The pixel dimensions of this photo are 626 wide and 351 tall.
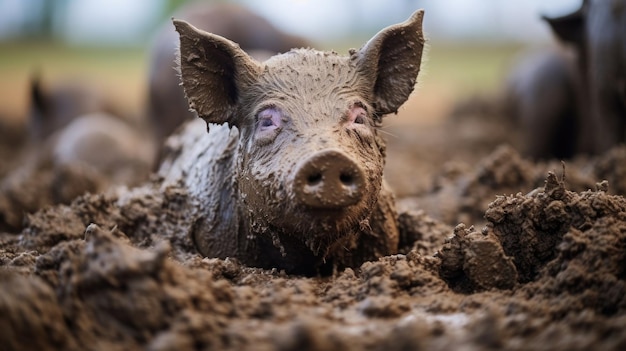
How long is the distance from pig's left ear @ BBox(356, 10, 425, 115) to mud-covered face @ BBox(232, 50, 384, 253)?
10 centimetres

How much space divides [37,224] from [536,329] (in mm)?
2763

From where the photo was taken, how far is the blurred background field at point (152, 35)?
13070mm

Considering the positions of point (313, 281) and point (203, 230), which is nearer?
point (313, 281)

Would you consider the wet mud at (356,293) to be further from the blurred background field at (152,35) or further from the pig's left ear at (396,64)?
the blurred background field at (152,35)

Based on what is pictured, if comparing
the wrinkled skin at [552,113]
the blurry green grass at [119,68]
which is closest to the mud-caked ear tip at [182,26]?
the wrinkled skin at [552,113]

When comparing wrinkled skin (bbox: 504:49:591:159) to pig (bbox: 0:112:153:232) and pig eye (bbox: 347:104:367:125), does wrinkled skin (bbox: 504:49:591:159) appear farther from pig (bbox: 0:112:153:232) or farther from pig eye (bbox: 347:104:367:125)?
pig eye (bbox: 347:104:367:125)

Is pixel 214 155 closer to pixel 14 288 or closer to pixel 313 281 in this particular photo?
pixel 313 281

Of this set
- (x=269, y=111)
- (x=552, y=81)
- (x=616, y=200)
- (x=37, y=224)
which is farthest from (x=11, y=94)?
(x=616, y=200)

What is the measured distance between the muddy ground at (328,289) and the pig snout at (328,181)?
1.09ft

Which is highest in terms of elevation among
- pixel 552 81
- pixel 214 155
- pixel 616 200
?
pixel 552 81

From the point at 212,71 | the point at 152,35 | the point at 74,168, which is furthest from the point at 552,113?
the point at 152,35

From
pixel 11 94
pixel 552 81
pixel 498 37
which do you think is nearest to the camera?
pixel 552 81

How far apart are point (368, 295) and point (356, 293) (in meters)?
0.07

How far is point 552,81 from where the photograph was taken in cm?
920
